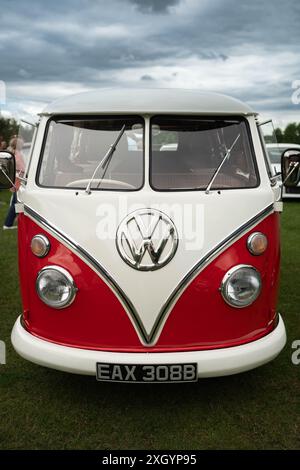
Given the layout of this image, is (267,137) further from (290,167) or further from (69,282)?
(69,282)

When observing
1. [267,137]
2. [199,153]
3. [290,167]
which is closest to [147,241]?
[199,153]

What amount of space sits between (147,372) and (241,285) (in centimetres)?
78

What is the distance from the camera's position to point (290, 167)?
148 inches

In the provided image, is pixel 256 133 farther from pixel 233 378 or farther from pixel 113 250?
pixel 233 378

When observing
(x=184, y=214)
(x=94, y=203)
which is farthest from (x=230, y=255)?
(x=94, y=203)

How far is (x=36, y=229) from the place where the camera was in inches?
132

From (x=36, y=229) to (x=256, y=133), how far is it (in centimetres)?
172

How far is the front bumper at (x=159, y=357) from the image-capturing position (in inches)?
121

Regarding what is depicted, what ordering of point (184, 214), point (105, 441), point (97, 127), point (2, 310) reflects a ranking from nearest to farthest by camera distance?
point (105, 441), point (184, 214), point (97, 127), point (2, 310)

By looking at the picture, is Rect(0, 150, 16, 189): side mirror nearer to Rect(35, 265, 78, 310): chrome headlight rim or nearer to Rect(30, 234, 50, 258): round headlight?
Rect(30, 234, 50, 258): round headlight

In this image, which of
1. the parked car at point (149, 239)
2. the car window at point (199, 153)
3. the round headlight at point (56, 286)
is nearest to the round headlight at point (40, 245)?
the parked car at point (149, 239)

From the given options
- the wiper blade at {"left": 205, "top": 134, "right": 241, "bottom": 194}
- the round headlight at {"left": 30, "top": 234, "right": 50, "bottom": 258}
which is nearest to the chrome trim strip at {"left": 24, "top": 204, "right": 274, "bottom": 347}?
the round headlight at {"left": 30, "top": 234, "right": 50, "bottom": 258}

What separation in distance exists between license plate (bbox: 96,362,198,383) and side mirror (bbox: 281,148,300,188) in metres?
1.62

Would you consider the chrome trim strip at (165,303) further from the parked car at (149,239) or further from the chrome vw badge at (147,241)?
the chrome vw badge at (147,241)
